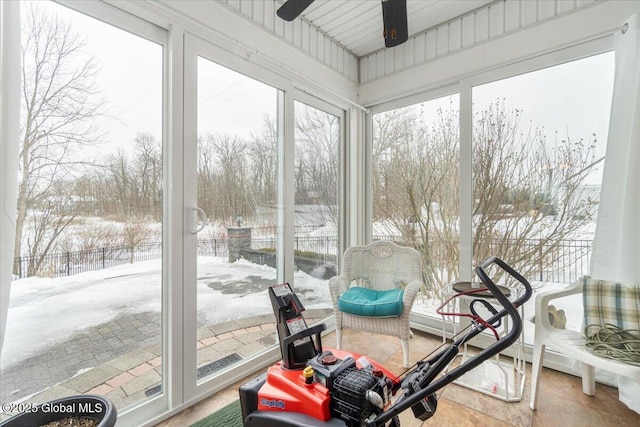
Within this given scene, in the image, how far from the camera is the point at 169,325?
1673 mm

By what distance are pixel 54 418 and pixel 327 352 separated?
112cm

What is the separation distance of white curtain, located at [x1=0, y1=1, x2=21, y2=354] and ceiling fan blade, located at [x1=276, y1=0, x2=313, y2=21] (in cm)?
110

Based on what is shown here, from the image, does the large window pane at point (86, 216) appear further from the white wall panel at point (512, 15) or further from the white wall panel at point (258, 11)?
the white wall panel at point (512, 15)

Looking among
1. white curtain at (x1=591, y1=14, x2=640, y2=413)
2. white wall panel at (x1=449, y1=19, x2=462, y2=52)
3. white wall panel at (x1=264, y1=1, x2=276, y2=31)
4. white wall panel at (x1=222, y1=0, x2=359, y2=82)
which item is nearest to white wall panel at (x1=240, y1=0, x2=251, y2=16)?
white wall panel at (x1=222, y1=0, x2=359, y2=82)

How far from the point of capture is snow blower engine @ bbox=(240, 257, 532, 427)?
97cm

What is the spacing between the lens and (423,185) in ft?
9.36

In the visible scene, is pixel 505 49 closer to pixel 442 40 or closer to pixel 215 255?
pixel 442 40

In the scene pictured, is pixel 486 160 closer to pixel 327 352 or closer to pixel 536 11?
pixel 536 11

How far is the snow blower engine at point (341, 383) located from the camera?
0.97m

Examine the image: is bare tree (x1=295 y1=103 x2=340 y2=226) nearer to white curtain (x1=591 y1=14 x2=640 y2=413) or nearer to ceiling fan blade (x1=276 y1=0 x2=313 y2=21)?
ceiling fan blade (x1=276 y1=0 x2=313 y2=21)

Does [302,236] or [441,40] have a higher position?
[441,40]

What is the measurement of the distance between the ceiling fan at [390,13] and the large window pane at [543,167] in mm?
1296

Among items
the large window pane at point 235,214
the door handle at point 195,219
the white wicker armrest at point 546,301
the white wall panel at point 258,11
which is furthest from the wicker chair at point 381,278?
the white wall panel at point 258,11

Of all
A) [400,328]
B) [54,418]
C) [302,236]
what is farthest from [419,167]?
[54,418]
